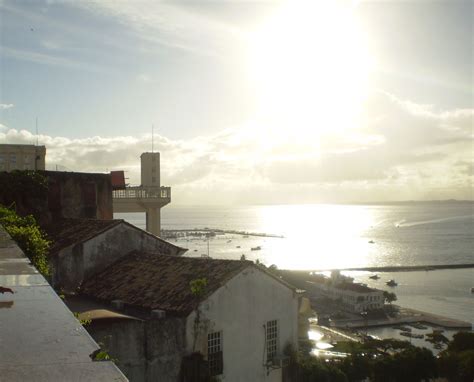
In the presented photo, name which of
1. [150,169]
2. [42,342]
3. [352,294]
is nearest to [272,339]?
[42,342]

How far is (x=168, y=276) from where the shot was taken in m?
17.2

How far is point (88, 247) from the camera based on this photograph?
61.7 feet

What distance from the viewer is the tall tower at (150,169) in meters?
40.4

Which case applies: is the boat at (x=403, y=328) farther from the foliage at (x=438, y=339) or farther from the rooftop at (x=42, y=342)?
the rooftop at (x=42, y=342)

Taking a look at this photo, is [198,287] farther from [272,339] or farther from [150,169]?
[150,169]

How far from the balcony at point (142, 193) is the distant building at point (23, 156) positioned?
5.10 meters

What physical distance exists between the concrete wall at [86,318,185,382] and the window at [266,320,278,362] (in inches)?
149

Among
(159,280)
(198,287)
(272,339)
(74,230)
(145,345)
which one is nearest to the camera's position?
(145,345)

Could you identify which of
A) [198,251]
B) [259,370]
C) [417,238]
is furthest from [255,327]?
[417,238]

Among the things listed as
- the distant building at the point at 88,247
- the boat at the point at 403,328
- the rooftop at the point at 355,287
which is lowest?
the boat at the point at 403,328

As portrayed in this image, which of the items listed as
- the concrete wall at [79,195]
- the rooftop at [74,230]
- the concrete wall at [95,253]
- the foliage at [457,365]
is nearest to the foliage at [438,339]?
the foliage at [457,365]

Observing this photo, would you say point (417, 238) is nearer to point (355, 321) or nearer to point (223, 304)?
point (355, 321)

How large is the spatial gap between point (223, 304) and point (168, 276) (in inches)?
96.9

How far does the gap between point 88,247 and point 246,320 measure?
6593 mm
